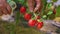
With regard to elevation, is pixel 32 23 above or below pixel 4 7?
below

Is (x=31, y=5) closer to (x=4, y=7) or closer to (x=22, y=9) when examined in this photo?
(x=22, y=9)

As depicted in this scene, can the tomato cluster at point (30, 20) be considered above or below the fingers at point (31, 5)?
below

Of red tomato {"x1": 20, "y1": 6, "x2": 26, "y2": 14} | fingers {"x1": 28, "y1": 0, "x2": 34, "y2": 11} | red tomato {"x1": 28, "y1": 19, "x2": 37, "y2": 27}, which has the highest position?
fingers {"x1": 28, "y1": 0, "x2": 34, "y2": 11}

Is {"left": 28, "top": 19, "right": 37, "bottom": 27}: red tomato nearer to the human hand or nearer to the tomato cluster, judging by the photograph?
the tomato cluster

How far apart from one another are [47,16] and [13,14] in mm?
242

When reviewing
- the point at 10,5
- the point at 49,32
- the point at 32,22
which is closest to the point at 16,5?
the point at 10,5

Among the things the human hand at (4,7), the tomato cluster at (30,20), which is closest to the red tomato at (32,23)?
the tomato cluster at (30,20)

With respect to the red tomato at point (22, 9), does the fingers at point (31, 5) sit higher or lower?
higher

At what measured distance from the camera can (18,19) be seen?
68.1 inches

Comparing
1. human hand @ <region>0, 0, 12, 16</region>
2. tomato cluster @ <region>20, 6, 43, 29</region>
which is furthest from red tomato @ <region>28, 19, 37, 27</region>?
human hand @ <region>0, 0, 12, 16</region>

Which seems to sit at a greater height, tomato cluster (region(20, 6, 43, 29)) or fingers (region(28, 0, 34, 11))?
fingers (region(28, 0, 34, 11))

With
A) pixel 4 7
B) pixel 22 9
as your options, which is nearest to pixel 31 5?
pixel 22 9

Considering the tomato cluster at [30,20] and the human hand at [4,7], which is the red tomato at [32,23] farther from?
the human hand at [4,7]

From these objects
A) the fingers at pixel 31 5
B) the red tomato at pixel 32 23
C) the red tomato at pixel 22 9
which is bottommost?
the red tomato at pixel 32 23
